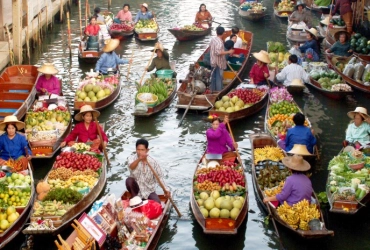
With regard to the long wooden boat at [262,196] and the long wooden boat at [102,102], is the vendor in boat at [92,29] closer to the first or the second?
the long wooden boat at [102,102]

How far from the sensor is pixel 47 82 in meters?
15.9

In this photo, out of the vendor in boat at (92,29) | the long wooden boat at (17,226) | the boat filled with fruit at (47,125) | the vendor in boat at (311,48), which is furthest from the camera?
the vendor in boat at (92,29)

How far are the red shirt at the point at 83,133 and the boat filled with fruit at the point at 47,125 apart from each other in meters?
0.58

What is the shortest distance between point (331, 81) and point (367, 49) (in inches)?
119

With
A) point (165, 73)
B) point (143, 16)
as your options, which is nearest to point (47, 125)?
point (165, 73)

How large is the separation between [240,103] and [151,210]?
19.5 feet

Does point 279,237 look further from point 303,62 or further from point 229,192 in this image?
point 303,62

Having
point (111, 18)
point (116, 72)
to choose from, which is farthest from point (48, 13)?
point (116, 72)

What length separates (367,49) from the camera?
1998 centimetres

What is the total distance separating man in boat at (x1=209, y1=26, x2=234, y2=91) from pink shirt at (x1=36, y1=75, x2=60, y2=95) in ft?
13.3

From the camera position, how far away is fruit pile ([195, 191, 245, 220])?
10141 mm

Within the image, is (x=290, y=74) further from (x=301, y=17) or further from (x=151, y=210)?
(x=151, y=210)

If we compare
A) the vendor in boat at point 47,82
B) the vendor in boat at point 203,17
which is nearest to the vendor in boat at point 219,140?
the vendor in boat at point 47,82

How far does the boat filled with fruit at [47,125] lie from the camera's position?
13.0 meters
